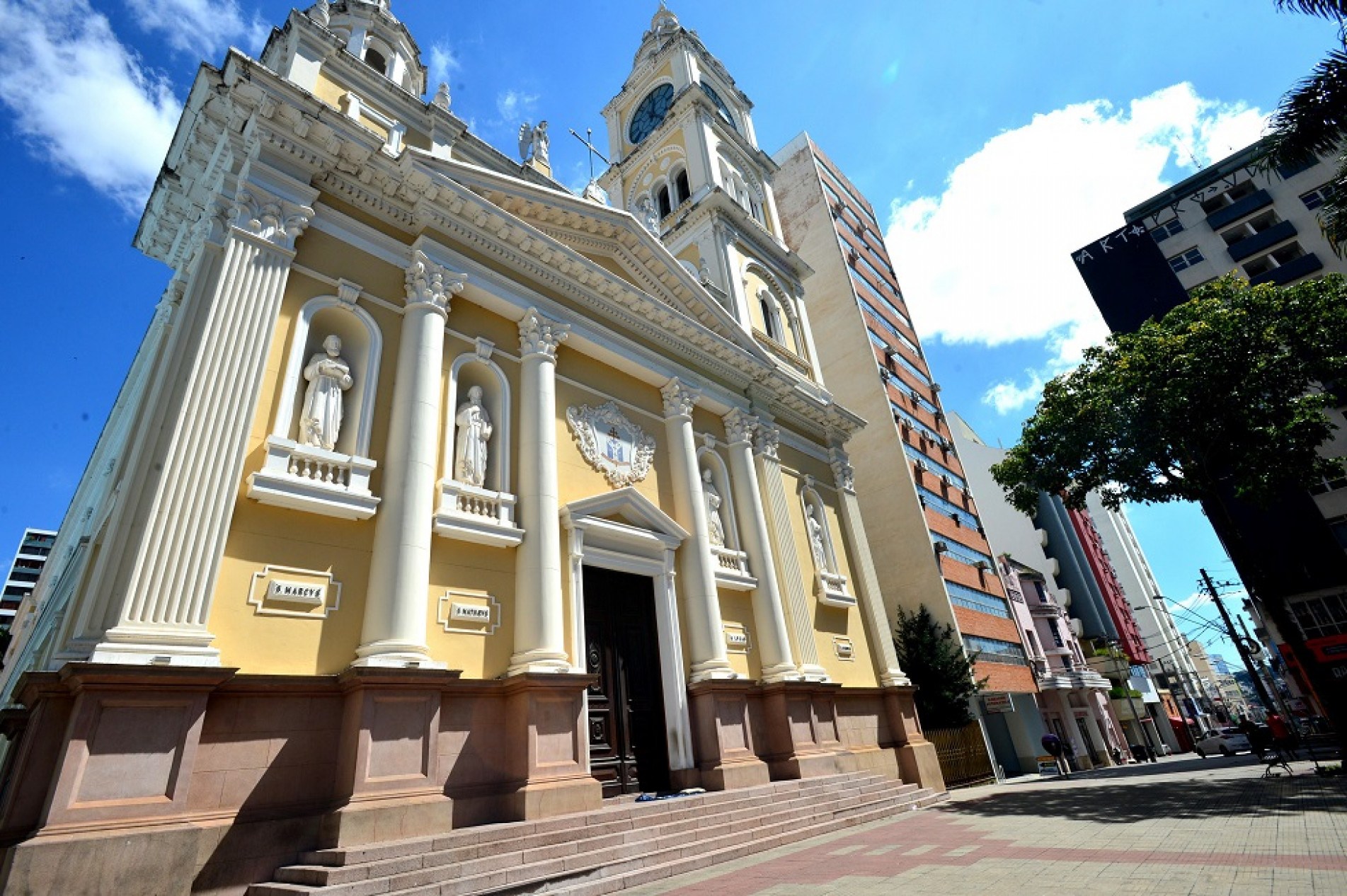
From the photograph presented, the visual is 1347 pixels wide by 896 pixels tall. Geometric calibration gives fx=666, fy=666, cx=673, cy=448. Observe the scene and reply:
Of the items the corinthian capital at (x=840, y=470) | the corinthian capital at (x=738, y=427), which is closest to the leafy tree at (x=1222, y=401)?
the corinthian capital at (x=840, y=470)

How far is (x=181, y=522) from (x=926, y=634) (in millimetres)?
21404

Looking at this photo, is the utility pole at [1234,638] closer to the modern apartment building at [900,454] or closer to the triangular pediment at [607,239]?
the modern apartment building at [900,454]

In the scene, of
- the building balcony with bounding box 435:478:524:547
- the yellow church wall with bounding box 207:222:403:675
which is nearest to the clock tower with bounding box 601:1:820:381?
the building balcony with bounding box 435:478:524:547

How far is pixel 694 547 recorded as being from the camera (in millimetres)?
13148

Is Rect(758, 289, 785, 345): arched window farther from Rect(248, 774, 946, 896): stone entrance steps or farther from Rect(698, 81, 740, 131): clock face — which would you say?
Rect(248, 774, 946, 896): stone entrance steps

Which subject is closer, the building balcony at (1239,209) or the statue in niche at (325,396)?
the statue in niche at (325,396)

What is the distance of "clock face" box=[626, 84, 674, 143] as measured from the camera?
87.6ft

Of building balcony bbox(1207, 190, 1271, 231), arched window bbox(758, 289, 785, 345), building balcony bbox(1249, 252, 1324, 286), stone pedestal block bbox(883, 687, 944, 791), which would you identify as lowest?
stone pedestal block bbox(883, 687, 944, 791)

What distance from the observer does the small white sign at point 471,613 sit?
923cm

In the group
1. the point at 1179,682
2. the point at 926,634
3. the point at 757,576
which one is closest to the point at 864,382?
the point at 926,634

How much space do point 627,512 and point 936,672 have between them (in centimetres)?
1433

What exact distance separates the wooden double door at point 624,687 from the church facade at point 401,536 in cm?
5

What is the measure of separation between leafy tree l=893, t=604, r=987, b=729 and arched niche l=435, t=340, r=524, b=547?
616 inches

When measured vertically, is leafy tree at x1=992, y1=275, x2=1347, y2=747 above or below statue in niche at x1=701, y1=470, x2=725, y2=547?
above
